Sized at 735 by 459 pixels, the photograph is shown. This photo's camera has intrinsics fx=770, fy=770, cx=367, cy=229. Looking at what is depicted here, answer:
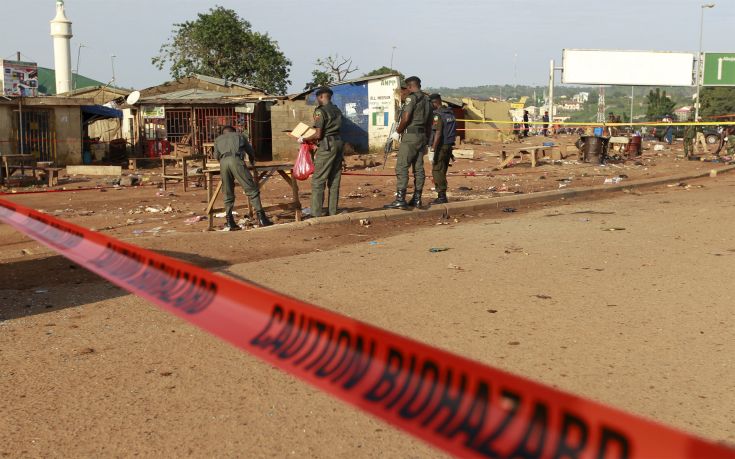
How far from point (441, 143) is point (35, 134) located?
63.4ft

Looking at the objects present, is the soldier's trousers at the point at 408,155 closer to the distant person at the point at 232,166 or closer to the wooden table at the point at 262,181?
the wooden table at the point at 262,181

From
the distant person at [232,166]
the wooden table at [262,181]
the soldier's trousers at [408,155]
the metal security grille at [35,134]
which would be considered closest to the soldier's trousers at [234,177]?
the distant person at [232,166]

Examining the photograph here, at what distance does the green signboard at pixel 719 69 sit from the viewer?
48625 millimetres

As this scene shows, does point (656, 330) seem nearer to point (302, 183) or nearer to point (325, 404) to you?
point (325, 404)

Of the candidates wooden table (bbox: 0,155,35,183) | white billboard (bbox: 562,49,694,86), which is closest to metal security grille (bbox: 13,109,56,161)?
wooden table (bbox: 0,155,35,183)

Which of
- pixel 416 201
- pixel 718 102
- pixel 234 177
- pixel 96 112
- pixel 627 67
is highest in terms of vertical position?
pixel 627 67

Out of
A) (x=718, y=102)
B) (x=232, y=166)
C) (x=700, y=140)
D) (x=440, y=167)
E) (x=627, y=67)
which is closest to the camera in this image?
(x=232, y=166)

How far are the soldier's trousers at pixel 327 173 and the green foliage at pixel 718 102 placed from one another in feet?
232

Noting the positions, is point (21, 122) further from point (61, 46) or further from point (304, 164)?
point (61, 46)

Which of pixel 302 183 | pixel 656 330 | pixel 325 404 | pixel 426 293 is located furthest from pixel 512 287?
pixel 302 183

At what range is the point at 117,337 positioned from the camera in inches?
207

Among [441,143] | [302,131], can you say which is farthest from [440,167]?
[302,131]

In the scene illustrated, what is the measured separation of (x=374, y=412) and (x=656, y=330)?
12.4ft

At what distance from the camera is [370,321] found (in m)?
5.64
